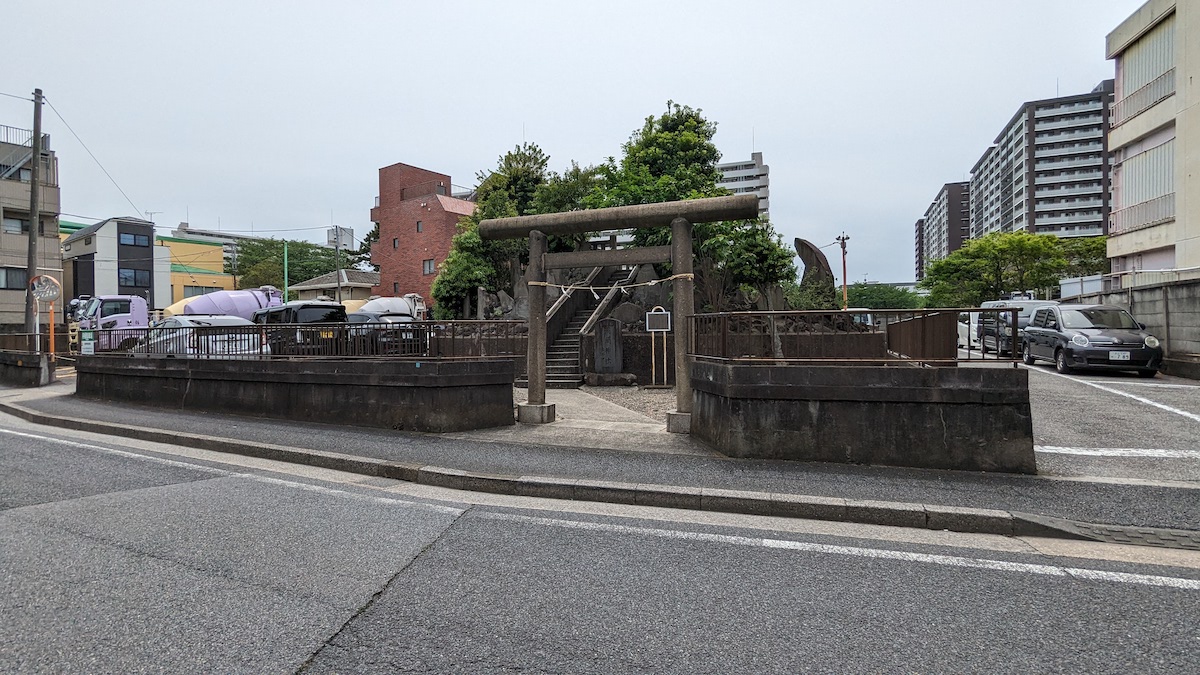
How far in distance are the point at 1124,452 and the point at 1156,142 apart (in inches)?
799

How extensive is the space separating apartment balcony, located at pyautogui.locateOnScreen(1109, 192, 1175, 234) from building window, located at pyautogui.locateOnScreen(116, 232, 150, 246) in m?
62.9

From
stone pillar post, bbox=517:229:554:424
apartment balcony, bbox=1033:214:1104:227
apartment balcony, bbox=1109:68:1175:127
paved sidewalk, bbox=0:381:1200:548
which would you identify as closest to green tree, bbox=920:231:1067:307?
apartment balcony, bbox=1109:68:1175:127

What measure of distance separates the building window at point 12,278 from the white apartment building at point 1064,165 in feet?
394

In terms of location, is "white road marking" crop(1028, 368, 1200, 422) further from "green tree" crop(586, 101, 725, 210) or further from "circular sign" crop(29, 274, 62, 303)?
"circular sign" crop(29, 274, 62, 303)

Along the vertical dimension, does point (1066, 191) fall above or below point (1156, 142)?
above

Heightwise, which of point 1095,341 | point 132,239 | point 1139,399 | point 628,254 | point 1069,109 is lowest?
point 1139,399

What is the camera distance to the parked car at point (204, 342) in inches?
424

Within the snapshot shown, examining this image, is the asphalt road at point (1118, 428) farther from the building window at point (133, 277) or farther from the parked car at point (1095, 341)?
the building window at point (133, 277)

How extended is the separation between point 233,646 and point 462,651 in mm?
1150

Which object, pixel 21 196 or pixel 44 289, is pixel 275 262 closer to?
pixel 21 196

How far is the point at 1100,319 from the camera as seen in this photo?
1548cm

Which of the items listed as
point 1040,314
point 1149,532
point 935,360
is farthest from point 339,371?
point 1040,314

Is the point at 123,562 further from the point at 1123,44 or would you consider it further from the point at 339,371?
the point at 1123,44

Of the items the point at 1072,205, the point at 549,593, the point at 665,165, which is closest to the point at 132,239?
the point at 665,165
